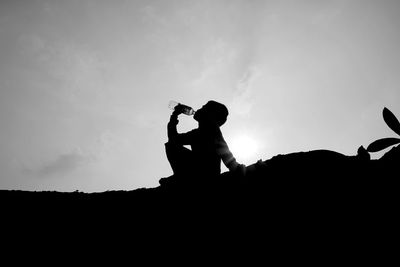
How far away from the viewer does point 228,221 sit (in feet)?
12.1

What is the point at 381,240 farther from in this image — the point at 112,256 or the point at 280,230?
the point at 112,256

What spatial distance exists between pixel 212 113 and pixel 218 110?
6.6 inches

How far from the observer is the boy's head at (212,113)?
536cm

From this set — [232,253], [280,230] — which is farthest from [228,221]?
[280,230]

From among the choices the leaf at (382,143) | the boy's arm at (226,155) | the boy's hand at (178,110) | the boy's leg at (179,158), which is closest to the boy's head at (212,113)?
the boy's hand at (178,110)

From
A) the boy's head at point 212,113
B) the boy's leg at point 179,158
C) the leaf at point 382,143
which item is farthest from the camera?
the boy's head at point 212,113

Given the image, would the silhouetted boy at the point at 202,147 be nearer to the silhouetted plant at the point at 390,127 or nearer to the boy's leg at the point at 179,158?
the boy's leg at the point at 179,158

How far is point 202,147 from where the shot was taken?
5.03m

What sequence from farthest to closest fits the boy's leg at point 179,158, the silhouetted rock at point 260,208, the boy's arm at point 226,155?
1. the boy's leg at point 179,158
2. the boy's arm at point 226,155
3. the silhouetted rock at point 260,208

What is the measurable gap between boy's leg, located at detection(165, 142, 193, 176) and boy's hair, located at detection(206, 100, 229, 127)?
1.09 m

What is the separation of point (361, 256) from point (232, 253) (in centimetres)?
155

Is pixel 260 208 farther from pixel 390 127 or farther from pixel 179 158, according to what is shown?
pixel 390 127

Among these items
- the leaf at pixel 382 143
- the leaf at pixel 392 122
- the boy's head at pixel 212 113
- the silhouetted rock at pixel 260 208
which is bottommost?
the silhouetted rock at pixel 260 208

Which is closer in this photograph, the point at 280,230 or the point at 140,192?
the point at 280,230
